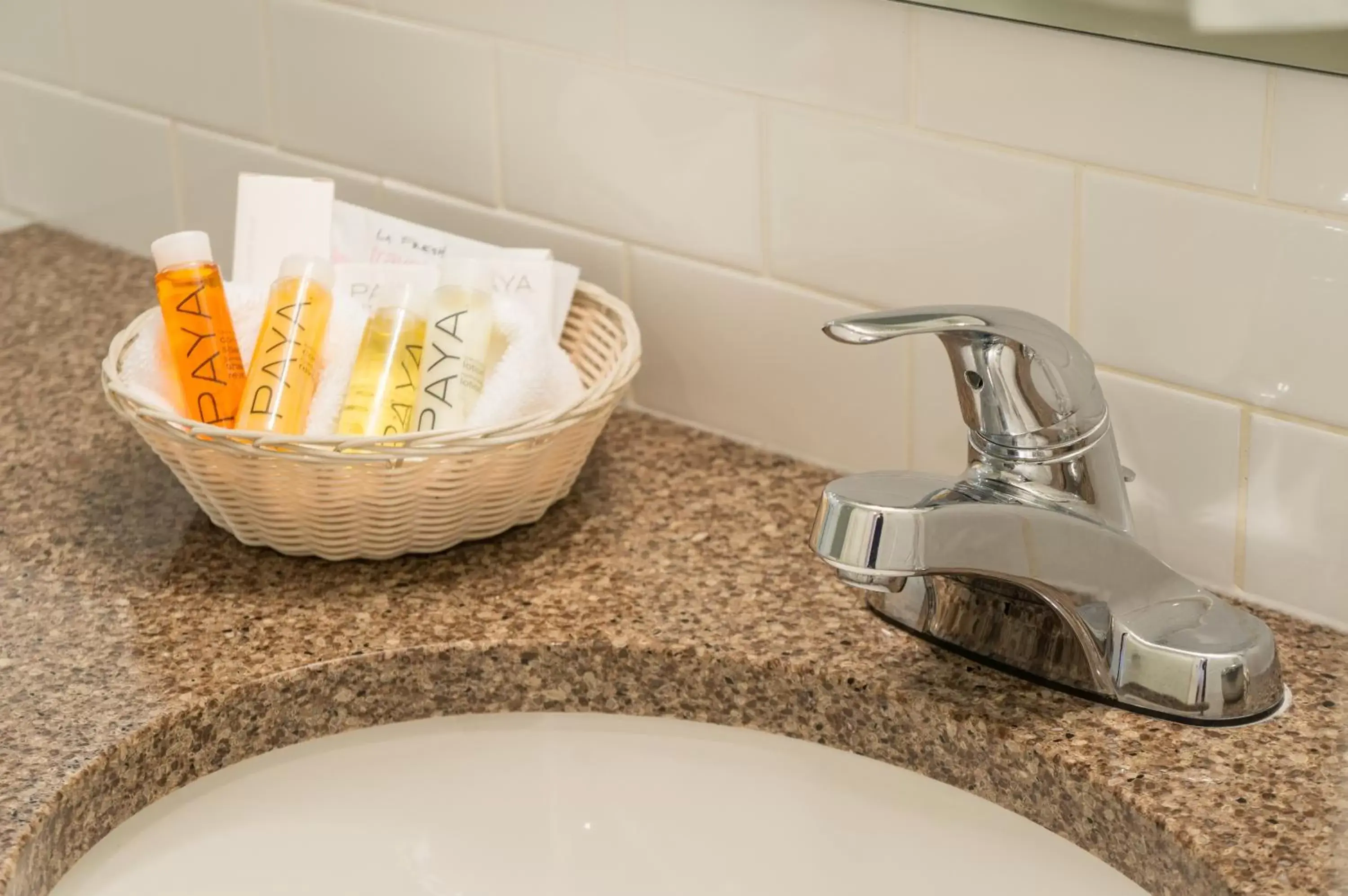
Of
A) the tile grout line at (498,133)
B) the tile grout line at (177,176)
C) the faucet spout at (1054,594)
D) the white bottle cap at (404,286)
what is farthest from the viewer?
the tile grout line at (177,176)

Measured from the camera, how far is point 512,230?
1.07 meters

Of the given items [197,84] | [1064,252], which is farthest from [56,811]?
[197,84]

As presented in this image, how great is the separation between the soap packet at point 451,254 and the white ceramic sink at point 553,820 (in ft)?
0.83

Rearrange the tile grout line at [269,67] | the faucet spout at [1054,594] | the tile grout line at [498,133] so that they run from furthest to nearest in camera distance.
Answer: the tile grout line at [269,67], the tile grout line at [498,133], the faucet spout at [1054,594]

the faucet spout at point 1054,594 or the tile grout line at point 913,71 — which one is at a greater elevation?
the tile grout line at point 913,71

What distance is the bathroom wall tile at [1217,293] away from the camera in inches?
29.5

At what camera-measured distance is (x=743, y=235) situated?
956mm

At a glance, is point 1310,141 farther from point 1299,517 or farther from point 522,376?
point 522,376

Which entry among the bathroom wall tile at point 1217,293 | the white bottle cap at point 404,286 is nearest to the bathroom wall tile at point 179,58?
the white bottle cap at point 404,286

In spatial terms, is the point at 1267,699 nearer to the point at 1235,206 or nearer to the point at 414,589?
the point at 1235,206

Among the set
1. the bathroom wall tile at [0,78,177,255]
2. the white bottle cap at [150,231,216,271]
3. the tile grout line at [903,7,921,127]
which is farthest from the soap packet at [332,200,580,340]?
the bathroom wall tile at [0,78,177,255]

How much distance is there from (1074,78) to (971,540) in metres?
0.24

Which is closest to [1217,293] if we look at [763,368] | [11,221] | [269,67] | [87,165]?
[763,368]

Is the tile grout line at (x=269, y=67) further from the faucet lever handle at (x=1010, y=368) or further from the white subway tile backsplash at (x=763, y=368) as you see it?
the faucet lever handle at (x=1010, y=368)
